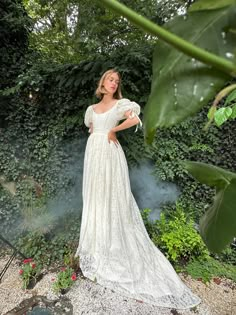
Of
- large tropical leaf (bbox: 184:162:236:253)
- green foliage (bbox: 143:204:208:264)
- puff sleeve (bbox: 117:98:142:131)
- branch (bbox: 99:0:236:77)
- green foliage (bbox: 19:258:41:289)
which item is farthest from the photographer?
green foliage (bbox: 143:204:208:264)

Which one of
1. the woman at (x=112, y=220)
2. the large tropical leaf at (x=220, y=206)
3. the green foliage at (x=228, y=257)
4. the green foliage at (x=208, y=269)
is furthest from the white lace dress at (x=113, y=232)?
the large tropical leaf at (x=220, y=206)

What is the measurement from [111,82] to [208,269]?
60.5 inches

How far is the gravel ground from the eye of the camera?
1607 millimetres

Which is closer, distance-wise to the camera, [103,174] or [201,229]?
[201,229]

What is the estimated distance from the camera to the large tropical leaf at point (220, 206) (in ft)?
0.70

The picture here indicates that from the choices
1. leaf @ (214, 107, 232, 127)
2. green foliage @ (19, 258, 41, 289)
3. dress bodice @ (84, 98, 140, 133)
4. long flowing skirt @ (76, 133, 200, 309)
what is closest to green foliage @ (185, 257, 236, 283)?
long flowing skirt @ (76, 133, 200, 309)

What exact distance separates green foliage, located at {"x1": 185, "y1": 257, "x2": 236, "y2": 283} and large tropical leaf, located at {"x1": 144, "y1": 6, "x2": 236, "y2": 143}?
2.09 meters

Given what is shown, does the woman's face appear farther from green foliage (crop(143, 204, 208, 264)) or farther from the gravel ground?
the gravel ground

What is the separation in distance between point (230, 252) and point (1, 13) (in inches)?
122

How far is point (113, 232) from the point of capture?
1911 mm

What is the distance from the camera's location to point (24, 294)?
1.79 meters

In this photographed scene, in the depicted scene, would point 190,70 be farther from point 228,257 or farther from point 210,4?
point 228,257

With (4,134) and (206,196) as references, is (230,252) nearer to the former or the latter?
(206,196)

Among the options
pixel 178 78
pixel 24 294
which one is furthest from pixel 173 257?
pixel 178 78
